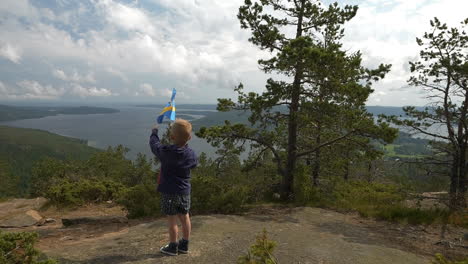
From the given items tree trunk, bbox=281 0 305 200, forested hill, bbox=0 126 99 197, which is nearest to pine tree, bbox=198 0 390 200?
tree trunk, bbox=281 0 305 200

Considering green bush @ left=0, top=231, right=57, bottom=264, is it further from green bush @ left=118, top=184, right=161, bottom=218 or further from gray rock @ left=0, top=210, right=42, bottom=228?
gray rock @ left=0, top=210, right=42, bottom=228

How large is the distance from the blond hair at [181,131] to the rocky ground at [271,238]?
1.78 metres

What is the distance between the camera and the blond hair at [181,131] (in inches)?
143

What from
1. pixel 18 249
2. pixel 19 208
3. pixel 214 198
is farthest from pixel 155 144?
pixel 19 208

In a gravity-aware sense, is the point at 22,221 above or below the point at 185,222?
below

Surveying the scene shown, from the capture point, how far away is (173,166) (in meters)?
3.72

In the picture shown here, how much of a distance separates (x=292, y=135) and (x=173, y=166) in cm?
699

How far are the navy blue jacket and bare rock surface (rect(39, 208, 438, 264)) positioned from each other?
3.51ft

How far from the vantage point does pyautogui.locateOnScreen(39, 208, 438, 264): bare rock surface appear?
4055 mm

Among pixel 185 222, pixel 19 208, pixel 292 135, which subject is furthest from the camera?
pixel 19 208

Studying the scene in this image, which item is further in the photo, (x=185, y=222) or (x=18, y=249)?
(x=185, y=222)

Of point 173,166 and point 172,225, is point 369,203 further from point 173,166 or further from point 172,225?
point 173,166

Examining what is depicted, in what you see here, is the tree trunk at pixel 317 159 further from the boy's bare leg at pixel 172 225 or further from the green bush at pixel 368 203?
the boy's bare leg at pixel 172 225

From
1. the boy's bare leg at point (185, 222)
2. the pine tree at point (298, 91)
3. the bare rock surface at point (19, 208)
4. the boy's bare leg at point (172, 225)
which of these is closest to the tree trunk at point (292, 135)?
the pine tree at point (298, 91)
